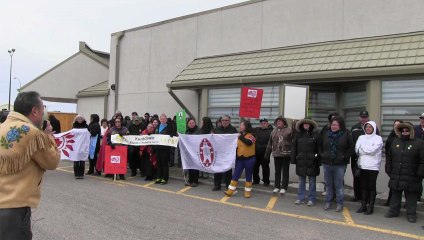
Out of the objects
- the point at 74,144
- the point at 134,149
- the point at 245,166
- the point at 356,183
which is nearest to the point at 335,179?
the point at 356,183

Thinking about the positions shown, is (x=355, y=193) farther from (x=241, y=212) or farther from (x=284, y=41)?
(x=284, y=41)

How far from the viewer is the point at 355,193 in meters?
8.94

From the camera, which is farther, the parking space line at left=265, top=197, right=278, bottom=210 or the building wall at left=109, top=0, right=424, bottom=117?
→ the building wall at left=109, top=0, right=424, bottom=117

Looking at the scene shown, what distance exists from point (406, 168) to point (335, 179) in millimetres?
1338

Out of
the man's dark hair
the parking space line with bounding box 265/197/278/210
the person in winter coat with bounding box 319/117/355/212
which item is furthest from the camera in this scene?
the parking space line with bounding box 265/197/278/210

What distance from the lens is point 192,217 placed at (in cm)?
706

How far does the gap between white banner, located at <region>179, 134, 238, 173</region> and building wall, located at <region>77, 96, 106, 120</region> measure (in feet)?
30.4

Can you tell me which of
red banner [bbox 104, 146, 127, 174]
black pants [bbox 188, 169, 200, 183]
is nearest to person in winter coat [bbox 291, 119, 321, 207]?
black pants [bbox 188, 169, 200, 183]

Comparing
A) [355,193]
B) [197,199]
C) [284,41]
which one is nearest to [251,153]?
[197,199]

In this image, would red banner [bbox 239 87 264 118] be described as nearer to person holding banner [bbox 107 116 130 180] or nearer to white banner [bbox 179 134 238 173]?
white banner [bbox 179 134 238 173]

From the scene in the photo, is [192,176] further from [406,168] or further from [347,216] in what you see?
A: [406,168]

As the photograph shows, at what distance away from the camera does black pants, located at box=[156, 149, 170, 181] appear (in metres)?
Answer: 11.0

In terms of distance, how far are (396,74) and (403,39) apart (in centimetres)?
120

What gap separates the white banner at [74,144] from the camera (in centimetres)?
1166
